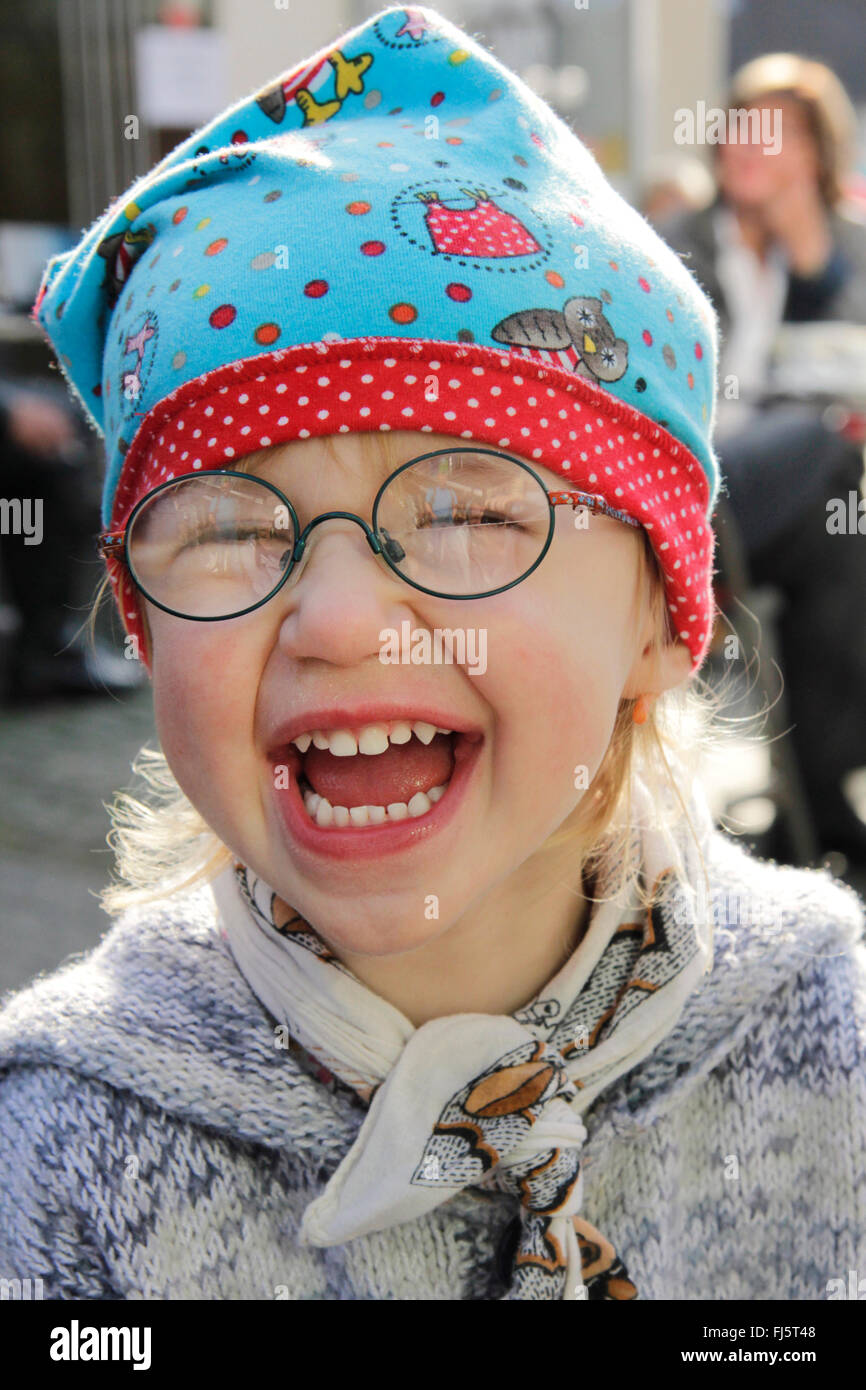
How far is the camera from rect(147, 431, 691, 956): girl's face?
1.24 metres

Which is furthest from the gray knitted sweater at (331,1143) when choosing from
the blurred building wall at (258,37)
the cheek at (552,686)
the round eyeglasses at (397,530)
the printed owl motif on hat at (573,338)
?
the blurred building wall at (258,37)

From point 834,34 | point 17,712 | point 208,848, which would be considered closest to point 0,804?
point 17,712

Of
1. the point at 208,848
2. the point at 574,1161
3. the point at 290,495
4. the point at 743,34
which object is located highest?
the point at 743,34

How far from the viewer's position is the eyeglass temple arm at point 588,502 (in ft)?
4.27

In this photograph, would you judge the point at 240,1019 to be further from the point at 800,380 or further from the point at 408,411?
the point at 800,380

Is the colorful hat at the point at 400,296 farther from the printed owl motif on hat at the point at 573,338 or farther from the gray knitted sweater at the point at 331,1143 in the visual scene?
the gray knitted sweater at the point at 331,1143

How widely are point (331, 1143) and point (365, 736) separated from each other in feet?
1.59

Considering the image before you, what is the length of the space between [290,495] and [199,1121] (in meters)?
0.67

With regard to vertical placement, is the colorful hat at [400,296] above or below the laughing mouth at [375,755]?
above

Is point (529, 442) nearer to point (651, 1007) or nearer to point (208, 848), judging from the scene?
point (651, 1007)

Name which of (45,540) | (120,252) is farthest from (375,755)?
(45,540)

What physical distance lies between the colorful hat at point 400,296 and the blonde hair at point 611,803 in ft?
0.51

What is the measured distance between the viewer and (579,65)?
26.4 feet
